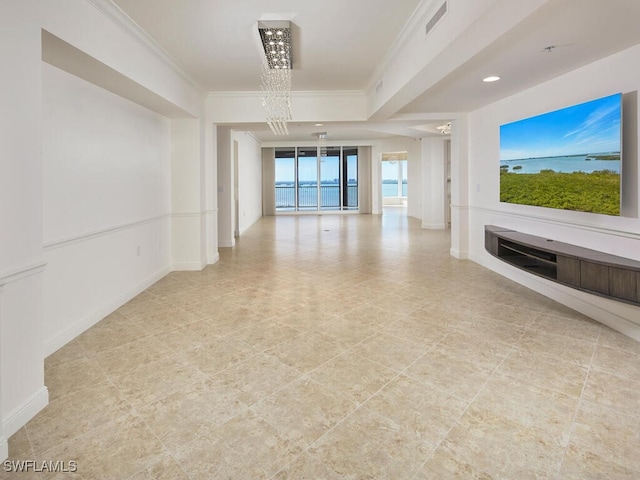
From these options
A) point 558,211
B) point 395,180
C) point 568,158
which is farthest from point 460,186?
point 395,180

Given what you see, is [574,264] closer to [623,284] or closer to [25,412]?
[623,284]

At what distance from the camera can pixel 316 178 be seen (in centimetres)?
1533

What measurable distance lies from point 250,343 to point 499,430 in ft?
6.34

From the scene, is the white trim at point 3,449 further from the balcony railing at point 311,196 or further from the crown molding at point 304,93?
the balcony railing at point 311,196

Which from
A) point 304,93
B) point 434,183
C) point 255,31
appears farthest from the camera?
point 434,183

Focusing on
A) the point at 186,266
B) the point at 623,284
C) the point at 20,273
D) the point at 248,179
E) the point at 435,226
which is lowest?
the point at 186,266

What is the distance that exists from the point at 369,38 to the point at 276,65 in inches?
45.5

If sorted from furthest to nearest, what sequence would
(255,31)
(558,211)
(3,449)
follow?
(558,211) < (255,31) < (3,449)

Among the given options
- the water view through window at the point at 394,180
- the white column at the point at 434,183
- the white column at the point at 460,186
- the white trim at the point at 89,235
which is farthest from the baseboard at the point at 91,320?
the water view through window at the point at 394,180

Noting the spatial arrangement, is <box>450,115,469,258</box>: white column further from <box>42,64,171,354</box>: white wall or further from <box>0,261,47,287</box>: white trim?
<box>0,261,47,287</box>: white trim

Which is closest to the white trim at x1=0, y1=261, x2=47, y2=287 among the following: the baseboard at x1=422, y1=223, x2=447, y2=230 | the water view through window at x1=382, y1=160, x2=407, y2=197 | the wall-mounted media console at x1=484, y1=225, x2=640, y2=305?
the wall-mounted media console at x1=484, y1=225, x2=640, y2=305

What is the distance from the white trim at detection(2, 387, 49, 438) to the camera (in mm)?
1986

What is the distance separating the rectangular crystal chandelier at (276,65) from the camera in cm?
360

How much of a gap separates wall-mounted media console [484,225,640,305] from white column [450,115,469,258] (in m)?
1.80
